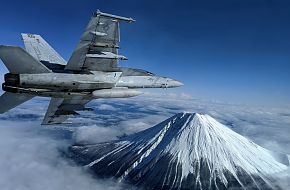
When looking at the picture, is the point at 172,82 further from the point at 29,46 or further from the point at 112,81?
the point at 29,46

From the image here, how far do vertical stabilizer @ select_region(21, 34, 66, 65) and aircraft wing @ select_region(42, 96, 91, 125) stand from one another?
5.35 metres

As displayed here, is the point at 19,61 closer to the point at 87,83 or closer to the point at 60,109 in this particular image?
the point at 87,83

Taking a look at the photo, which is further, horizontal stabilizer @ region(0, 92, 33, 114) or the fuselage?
horizontal stabilizer @ region(0, 92, 33, 114)

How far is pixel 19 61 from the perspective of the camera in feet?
88.6

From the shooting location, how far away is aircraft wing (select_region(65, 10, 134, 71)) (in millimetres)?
26422

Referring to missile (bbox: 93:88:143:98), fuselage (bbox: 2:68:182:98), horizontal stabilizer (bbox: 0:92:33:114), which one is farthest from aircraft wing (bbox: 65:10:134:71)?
horizontal stabilizer (bbox: 0:92:33:114)

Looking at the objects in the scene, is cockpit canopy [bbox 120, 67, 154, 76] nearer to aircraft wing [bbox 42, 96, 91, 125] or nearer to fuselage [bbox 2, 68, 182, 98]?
fuselage [bbox 2, 68, 182, 98]

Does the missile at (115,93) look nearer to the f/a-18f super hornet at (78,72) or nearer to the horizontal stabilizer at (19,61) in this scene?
the f/a-18f super hornet at (78,72)

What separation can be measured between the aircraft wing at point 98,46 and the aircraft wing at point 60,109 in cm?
678

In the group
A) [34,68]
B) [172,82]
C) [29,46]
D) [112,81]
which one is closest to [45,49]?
[29,46]

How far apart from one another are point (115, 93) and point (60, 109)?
861cm

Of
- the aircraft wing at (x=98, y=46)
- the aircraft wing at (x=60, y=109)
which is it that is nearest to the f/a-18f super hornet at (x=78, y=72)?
the aircraft wing at (x=98, y=46)

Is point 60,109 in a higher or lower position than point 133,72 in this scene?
lower

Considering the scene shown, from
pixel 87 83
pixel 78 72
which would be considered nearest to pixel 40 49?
pixel 78 72
